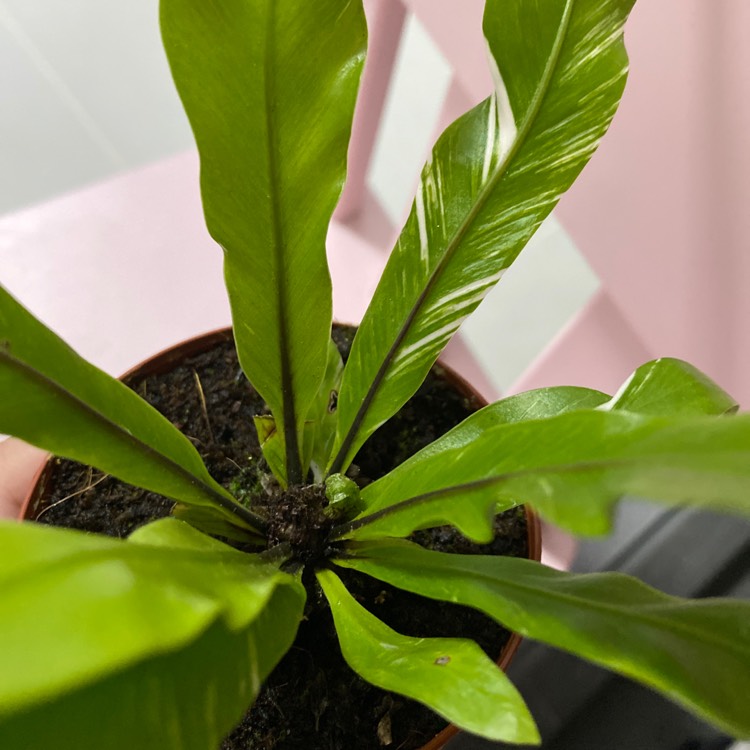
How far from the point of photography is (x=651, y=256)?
783 mm

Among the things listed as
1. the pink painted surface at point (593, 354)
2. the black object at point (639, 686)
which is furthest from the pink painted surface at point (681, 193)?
the black object at point (639, 686)

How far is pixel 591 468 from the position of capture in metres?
0.25

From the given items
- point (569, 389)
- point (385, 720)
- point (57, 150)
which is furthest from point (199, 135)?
point (57, 150)

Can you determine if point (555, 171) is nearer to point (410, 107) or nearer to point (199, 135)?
point (199, 135)

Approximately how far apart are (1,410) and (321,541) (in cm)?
24

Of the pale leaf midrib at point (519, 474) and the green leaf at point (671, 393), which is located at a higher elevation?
the pale leaf midrib at point (519, 474)

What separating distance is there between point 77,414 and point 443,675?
0.23 meters

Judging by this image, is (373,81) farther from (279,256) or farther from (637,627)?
(637,627)

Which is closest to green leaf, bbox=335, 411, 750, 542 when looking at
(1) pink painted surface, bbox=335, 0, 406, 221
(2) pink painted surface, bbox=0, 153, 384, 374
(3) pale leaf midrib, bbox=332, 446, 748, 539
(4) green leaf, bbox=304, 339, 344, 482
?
(3) pale leaf midrib, bbox=332, 446, 748, 539

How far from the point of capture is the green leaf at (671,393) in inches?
15.6

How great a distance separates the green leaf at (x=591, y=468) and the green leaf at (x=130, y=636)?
3.8 inches

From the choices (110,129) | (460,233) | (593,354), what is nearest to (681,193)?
(593,354)

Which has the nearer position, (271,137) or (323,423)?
(271,137)

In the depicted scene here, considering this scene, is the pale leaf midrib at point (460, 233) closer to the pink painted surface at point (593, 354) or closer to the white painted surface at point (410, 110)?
the pink painted surface at point (593, 354)
